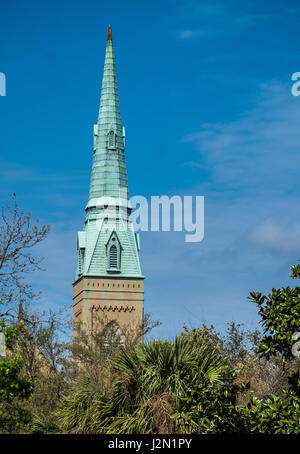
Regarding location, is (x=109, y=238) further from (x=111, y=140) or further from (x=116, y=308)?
(x=111, y=140)

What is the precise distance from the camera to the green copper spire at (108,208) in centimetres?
8694

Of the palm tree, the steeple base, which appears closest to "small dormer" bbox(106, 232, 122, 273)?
the steeple base

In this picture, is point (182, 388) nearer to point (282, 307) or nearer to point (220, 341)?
point (282, 307)

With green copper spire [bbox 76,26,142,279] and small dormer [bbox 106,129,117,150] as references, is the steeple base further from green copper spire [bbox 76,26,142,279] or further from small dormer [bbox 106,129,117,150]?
small dormer [bbox 106,129,117,150]

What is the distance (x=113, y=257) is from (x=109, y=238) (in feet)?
6.11

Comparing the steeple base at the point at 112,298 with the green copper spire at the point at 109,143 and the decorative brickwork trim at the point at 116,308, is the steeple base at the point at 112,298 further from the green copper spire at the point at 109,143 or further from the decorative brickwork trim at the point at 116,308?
the green copper spire at the point at 109,143

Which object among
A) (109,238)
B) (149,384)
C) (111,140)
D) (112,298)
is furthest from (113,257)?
(149,384)

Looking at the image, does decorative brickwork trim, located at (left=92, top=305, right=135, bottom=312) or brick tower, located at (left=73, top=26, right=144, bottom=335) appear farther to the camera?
brick tower, located at (left=73, top=26, right=144, bottom=335)

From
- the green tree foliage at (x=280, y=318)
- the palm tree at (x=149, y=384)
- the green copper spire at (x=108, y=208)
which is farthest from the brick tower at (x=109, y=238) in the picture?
the green tree foliage at (x=280, y=318)

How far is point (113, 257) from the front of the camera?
285 feet

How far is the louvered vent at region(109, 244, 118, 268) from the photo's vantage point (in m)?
86.8

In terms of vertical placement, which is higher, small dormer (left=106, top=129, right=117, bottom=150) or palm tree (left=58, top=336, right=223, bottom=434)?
small dormer (left=106, top=129, right=117, bottom=150)
